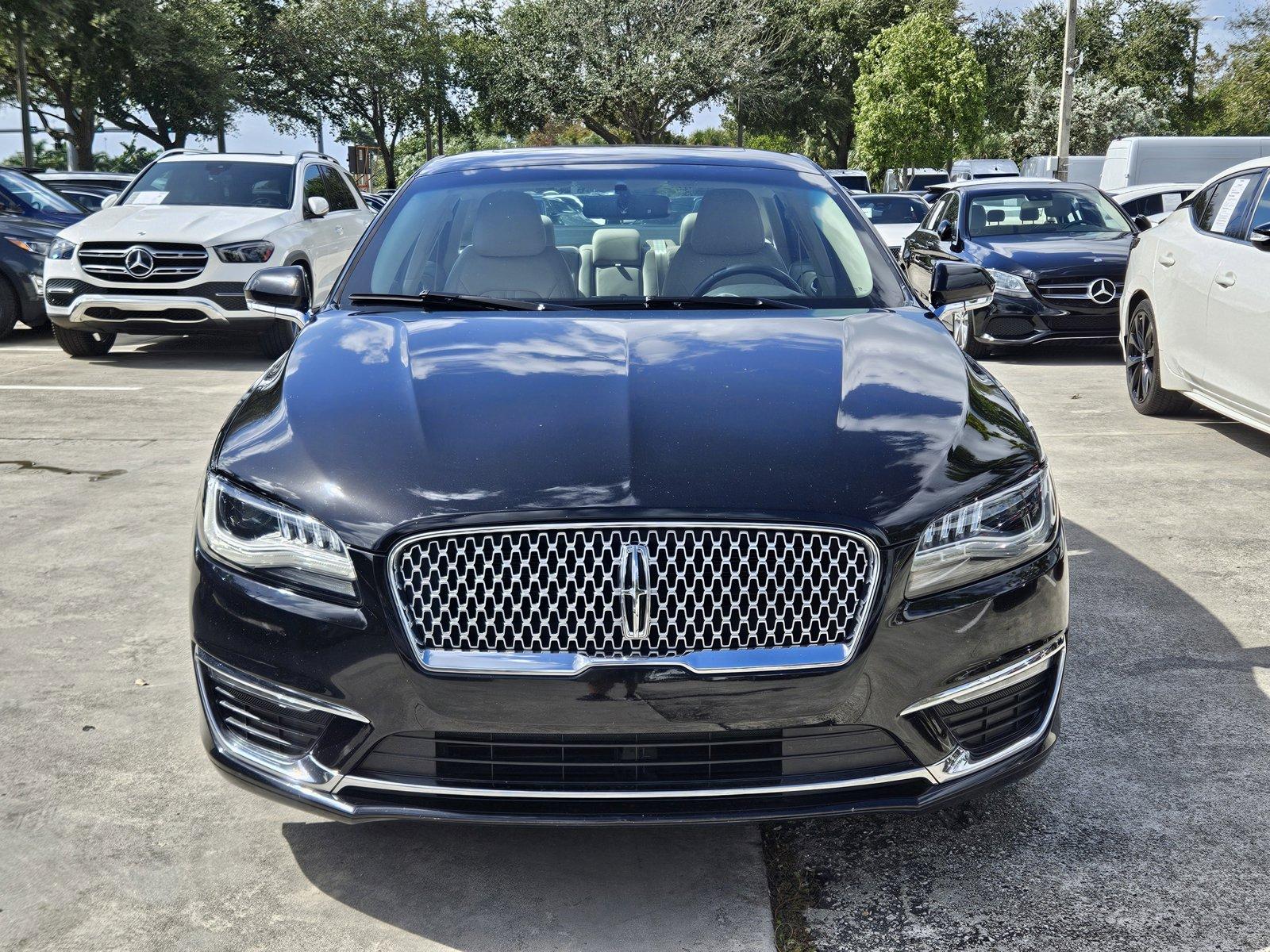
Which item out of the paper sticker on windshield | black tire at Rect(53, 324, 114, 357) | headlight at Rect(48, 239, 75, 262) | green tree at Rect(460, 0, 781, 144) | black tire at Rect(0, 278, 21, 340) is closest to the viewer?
the paper sticker on windshield

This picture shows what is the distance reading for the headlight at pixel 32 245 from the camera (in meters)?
12.8

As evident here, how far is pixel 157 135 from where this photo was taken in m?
41.6

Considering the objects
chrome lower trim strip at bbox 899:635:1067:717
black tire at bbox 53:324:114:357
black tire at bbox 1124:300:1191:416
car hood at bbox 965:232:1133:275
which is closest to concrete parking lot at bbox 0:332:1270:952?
chrome lower trim strip at bbox 899:635:1067:717

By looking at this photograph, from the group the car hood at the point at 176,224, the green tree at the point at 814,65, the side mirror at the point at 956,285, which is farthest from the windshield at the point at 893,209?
the green tree at the point at 814,65

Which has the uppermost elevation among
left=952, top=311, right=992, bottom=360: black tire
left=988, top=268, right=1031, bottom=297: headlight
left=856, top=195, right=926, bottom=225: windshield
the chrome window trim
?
the chrome window trim

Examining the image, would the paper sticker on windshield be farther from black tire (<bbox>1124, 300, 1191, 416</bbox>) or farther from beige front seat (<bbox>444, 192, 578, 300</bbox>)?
beige front seat (<bbox>444, 192, 578, 300</bbox>)

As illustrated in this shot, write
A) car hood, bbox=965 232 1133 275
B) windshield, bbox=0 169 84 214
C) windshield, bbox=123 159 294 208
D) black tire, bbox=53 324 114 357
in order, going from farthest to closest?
windshield, bbox=0 169 84 214 < windshield, bbox=123 159 294 208 < black tire, bbox=53 324 114 357 < car hood, bbox=965 232 1133 275

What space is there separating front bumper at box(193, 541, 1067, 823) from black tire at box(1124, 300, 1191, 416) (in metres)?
6.14

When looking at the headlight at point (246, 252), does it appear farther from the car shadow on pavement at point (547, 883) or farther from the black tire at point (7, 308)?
the car shadow on pavement at point (547, 883)

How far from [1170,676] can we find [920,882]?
1611 millimetres

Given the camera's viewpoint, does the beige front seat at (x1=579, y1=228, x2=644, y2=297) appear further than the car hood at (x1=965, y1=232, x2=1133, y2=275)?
No

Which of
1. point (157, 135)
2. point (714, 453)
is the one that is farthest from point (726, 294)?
point (157, 135)

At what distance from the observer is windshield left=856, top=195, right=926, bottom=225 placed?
21953 mm

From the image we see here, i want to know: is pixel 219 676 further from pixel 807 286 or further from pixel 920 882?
pixel 807 286
